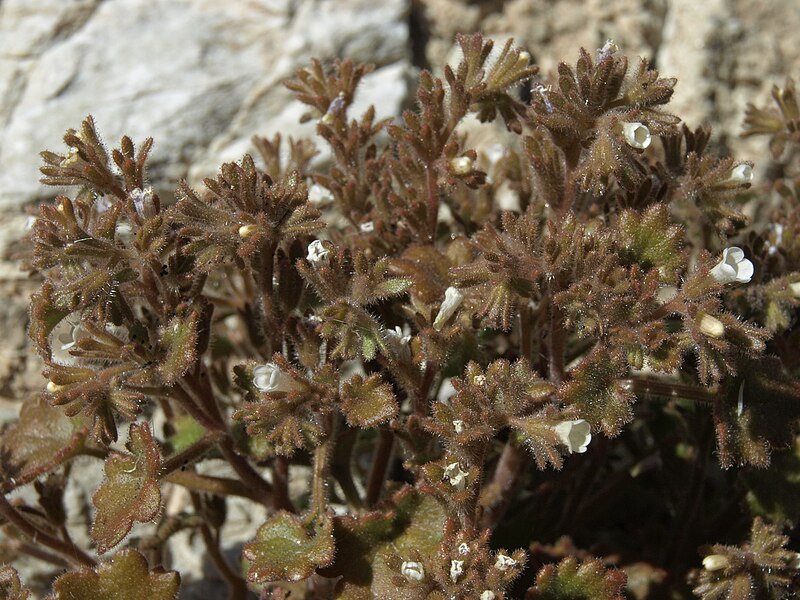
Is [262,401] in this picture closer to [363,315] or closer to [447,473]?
[363,315]

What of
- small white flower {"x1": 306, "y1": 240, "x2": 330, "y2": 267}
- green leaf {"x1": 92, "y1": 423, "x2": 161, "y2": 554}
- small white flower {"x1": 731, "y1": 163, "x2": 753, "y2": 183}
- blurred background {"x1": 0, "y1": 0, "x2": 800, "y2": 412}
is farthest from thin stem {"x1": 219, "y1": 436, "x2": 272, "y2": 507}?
blurred background {"x1": 0, "y1": 0, "x2": 800, "y2": 412}

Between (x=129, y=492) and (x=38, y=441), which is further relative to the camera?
(x=38, y=441)

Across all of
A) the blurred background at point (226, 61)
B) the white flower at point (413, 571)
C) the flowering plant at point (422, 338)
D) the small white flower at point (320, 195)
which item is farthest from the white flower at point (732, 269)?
the blurred background at point (226, 61)

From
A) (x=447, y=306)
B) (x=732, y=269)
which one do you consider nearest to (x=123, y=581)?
(x=447, y=306)

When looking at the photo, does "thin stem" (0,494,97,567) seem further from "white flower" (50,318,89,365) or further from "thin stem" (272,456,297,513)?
"thin stem" (272,456,297,513)

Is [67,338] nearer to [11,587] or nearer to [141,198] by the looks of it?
[141,198]
